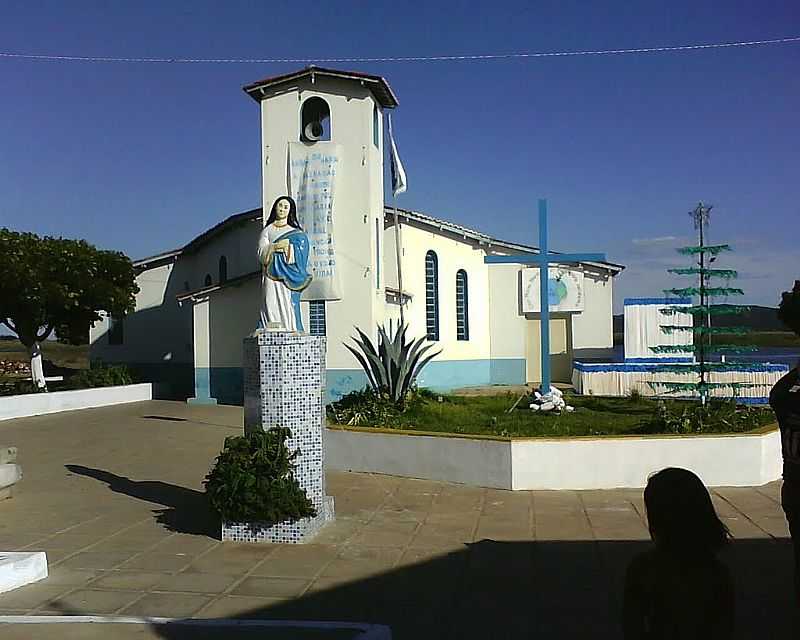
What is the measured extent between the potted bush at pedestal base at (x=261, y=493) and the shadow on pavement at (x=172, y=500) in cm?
42

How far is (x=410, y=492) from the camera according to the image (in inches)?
415

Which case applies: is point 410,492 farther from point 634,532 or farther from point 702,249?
point 702,249

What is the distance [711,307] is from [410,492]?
5.55 metres

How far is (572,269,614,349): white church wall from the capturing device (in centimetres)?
2552

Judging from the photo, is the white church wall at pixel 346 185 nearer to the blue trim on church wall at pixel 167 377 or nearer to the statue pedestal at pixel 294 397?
the blue trim on church wall at pixel 167 377

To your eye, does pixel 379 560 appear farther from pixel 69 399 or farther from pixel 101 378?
pixel 101 378

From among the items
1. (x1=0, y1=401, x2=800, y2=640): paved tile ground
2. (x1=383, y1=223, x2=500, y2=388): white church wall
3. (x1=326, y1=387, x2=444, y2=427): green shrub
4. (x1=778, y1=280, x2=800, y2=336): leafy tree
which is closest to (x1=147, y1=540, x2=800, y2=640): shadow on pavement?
(x1=0, y1=401, x2=800, y2=640): paved tile ground

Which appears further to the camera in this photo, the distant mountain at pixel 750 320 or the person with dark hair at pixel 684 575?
the distant mountain at pixel 750 320

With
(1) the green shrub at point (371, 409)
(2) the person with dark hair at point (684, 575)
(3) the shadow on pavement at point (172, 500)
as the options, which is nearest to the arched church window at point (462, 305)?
(1) the green shrub at point (371, 409)

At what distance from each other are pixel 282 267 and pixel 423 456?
141 inches

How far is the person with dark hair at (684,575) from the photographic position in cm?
283

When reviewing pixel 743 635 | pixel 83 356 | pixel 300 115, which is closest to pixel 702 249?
pixel 743 635

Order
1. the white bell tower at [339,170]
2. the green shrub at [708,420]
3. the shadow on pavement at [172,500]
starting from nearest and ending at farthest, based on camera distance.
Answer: the shadow on pavement at [172,500], the green shrub at [708,420], the white bell tower at [339,170]

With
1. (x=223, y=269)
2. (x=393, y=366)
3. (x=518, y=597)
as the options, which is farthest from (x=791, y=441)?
(x=223, y=269)
